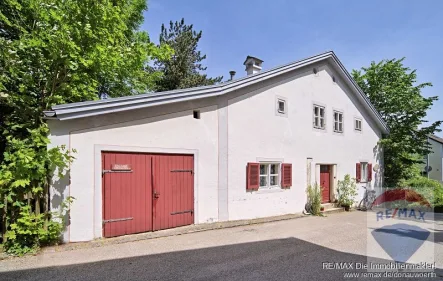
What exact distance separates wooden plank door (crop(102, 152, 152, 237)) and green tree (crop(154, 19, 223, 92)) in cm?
1324

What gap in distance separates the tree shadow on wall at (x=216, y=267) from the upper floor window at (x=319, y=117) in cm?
700

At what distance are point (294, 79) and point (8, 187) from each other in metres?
9.60

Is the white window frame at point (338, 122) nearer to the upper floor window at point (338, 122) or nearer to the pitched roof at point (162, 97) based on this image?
the upper floor window at point (338, 122)

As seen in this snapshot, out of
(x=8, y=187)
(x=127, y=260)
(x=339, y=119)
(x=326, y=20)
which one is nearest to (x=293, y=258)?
(x=127, y=260)

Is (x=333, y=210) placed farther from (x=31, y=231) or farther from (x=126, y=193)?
(x=31, y=231)

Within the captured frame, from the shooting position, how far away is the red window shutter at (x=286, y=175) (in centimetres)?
1011

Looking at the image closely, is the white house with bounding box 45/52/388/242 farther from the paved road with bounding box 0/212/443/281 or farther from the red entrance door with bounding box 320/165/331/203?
the paved road with bounding box 0/212/443/281

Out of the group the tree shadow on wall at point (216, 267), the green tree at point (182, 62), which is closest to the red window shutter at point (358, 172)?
the tree shadow on wall at point (216, 267)

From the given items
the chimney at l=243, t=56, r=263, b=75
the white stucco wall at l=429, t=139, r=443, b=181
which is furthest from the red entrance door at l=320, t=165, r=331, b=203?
the white stucco wall at l=429, t=139, r=443, b=181

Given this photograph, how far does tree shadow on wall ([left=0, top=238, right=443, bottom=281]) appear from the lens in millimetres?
4273

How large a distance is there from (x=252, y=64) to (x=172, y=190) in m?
6.61

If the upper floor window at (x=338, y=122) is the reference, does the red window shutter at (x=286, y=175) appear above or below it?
below

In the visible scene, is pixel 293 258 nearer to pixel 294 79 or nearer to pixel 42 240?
pixel 42 240

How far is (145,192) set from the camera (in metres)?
6.74
